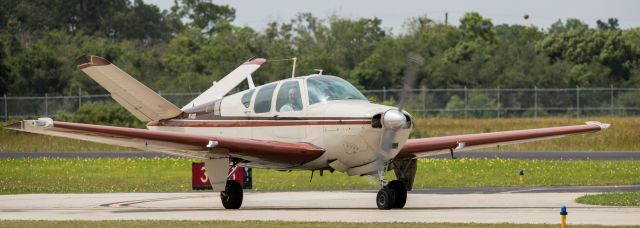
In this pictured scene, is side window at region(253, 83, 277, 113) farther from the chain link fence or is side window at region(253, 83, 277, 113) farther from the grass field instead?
the chain link fence

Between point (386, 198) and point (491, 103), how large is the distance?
47664 millimetres

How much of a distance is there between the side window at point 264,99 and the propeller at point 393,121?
2.70 metres

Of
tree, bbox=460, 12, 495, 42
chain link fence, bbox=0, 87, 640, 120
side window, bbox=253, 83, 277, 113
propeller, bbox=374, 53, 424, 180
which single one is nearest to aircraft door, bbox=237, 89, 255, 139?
side window, bbox=253, 83, 277, 113

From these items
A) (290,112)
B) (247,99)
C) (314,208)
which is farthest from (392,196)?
(247,99)

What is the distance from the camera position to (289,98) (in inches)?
989

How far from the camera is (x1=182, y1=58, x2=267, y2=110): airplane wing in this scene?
2869cm

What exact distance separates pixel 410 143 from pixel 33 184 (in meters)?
14.8

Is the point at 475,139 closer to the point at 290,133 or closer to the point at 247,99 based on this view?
the point at 290,133

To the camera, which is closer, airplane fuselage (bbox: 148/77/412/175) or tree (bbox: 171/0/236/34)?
airplane fuselage (bbox: 148/77/412/175)

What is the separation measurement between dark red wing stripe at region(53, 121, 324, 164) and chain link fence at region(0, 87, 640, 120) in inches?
1714

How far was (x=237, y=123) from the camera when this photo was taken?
85.6 ft

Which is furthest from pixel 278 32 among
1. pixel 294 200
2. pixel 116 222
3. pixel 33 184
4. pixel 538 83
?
pixel 116 222

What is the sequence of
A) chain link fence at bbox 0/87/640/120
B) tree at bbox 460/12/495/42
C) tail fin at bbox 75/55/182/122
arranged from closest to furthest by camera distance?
tail fin at bbox 75/55/182/122 < chain link fence at bbox 0/87/640/120 < tree at bbox 460/12/495/42

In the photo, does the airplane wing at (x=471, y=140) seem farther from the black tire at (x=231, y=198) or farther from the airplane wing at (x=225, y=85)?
the airplane wing at (x=225, y=85)
